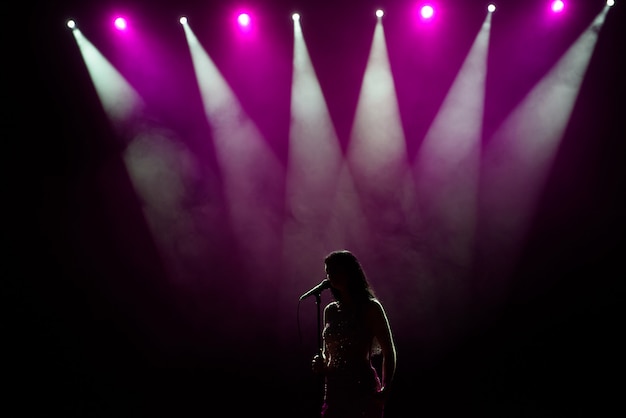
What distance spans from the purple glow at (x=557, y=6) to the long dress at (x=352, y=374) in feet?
11.6

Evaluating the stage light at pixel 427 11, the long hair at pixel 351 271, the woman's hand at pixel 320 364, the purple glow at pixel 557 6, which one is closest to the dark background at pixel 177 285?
the purple glow at pixel 557 6

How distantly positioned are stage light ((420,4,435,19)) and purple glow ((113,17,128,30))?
277 centimetres

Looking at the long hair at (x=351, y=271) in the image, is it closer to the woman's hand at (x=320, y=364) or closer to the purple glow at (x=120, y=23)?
the woman's hand at (x=320, y=364)

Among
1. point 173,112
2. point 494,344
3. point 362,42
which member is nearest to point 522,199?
point 494,344

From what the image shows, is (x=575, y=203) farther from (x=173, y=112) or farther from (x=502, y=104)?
(x=173, y=112)

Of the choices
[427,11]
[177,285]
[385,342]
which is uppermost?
[427,11]

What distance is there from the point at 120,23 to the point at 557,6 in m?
3.98

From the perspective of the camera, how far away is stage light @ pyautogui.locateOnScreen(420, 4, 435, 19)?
14.0 ft

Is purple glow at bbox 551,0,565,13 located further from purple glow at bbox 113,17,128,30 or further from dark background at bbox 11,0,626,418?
purple glow at bbox 113,17,128,30

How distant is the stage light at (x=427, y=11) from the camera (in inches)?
168

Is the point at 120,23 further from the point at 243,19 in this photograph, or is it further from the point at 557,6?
the point at 557,6

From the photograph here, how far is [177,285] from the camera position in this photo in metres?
4.45

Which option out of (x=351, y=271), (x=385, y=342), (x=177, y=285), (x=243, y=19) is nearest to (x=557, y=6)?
(x=243, y=19)

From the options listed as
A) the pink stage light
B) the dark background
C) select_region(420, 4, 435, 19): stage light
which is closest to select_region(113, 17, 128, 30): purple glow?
the dark background
